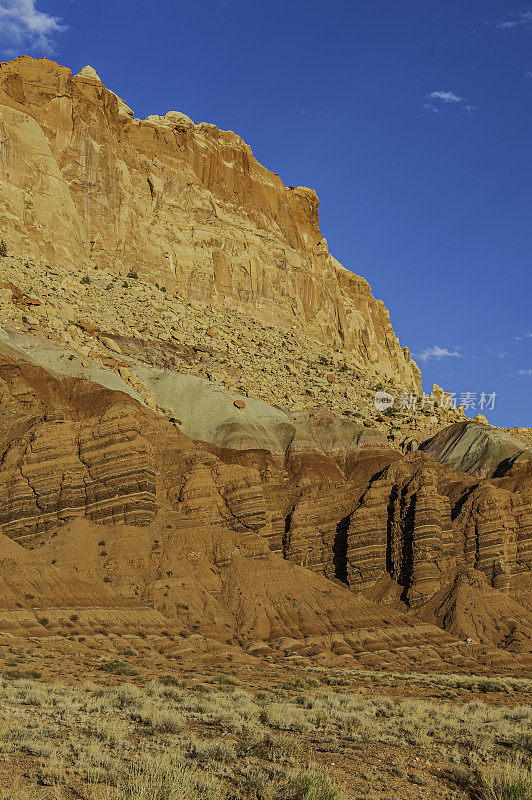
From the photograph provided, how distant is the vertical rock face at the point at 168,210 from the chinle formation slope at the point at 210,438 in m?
0.36

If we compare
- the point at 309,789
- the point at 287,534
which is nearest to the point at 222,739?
the point at 309,789

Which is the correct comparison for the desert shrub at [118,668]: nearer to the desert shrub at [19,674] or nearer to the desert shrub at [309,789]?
the desert shrub at [19,674]

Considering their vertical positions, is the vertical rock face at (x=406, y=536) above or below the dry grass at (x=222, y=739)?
above

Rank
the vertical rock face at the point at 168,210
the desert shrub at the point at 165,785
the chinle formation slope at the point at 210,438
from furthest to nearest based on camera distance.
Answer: the vertical rock face at the point at 168,210, the chinle formation slope at the point at 210,438, the desert shrub at the point at 165,785

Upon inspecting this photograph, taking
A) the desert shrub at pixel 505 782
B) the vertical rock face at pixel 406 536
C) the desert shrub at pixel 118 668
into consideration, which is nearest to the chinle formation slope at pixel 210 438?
the vertical rock face at pixel 406 536

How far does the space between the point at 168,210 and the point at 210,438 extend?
177 ft

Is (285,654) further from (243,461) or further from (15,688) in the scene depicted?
(243,461)

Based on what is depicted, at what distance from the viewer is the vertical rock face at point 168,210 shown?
341ft

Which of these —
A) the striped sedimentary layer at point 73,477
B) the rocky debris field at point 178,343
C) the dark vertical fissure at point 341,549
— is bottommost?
the dark vertical fissure at point 341,549

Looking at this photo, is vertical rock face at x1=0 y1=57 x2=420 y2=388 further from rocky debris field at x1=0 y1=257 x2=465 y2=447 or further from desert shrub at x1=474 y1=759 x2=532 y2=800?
desert shrub at x1=474 y1=759 x2=532 y2=800

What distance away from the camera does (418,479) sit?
5612cm

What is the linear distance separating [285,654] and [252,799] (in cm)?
2735

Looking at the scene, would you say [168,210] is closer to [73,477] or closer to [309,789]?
[73,477]

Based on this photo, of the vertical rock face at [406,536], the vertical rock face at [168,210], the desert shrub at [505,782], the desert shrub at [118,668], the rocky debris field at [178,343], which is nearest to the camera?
the desert shrub at [505,782]
